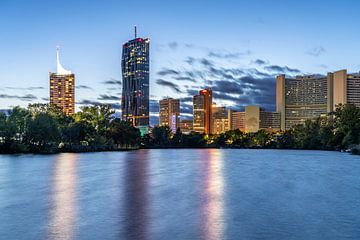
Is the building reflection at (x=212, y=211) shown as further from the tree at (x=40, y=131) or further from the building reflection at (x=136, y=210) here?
the tree at (x=40, y=131)

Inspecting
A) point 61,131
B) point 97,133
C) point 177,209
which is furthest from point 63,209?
point 97,133

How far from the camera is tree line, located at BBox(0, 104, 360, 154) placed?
74.8 meters

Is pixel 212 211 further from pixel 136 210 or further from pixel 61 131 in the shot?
pixel 61 131

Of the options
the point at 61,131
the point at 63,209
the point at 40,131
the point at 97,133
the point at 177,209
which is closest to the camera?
the point at 63,209

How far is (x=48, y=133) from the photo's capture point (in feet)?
248

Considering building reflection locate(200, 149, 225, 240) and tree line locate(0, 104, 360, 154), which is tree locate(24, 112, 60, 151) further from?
building reflection locate(200, 149, 225, 240)

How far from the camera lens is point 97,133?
102 m

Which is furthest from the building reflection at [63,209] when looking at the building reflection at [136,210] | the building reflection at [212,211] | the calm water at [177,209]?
the building reflection at [212,211]

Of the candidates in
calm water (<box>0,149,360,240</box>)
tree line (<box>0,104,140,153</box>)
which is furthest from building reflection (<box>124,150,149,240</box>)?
tree line (<box>0,104,140,153</box>)

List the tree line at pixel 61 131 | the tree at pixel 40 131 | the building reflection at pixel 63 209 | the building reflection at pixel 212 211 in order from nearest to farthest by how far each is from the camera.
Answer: the building reflection at pixel 63 209 < the building reflection at pixel 212 211 < the tree line at pixel 61 131 < the tree at pixel 40 131

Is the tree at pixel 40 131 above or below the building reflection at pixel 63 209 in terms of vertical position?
above

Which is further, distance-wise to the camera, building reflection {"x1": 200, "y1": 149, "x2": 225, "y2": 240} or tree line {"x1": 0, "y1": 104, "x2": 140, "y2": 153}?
tree line {"x1": 0, "y1": 104, "x2": 140, "y2": 153}

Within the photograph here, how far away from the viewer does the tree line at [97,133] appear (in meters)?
74.8

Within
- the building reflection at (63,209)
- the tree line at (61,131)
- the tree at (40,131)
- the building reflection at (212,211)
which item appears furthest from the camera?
the tree at (40,131)
